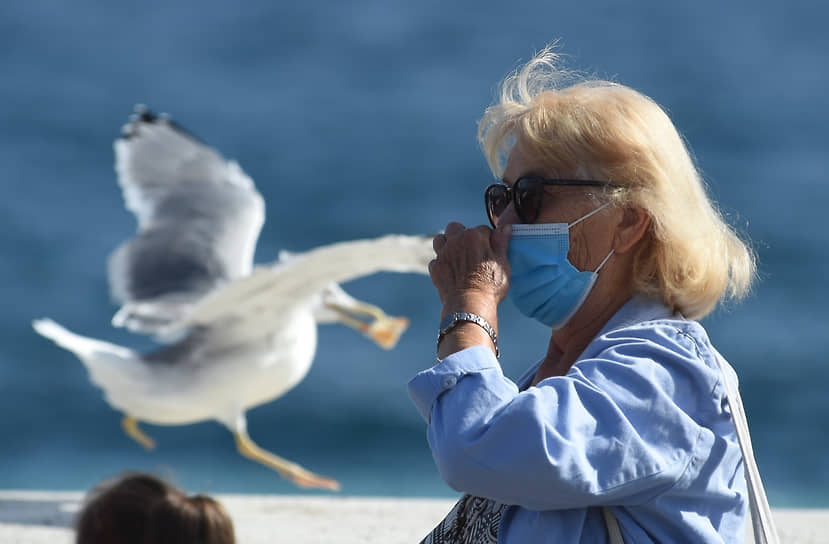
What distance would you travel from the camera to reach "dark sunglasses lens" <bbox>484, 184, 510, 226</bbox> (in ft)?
5.44

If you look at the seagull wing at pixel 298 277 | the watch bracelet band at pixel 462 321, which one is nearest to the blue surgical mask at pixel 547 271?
the watch bracelet band at pixel 462 321

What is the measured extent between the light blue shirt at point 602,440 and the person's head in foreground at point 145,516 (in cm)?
33

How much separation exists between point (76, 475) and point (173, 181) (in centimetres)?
544

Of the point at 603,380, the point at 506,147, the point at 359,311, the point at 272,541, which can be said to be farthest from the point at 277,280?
the point at 603,380

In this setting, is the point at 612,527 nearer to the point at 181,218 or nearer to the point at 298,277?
the point at 298,277

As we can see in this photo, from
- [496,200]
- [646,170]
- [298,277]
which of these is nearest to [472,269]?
[496,200]

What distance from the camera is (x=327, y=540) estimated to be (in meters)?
2.87

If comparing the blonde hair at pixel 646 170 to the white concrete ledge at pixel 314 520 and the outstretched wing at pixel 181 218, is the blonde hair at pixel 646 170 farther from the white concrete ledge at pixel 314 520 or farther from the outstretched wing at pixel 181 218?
the outstretched wing at pixel 181 218

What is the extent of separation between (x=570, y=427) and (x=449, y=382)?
0.57 ft

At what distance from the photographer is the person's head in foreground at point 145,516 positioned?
1.37 m

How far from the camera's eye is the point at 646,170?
1567mm

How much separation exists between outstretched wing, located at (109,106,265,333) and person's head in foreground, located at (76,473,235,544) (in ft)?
16.6

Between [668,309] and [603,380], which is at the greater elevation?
[668,309]

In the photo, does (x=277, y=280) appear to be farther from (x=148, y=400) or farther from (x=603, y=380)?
(x=603, y=380)
